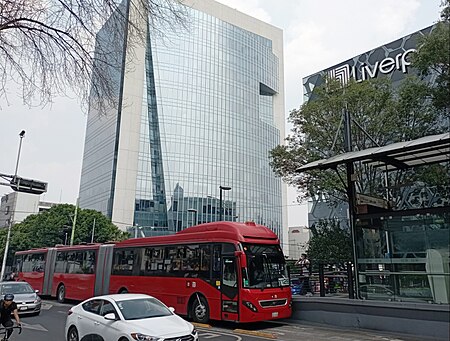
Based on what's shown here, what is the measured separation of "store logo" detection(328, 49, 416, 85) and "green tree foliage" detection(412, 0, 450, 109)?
1399cm

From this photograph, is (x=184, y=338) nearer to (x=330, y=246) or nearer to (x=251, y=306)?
(x=251, y=306)

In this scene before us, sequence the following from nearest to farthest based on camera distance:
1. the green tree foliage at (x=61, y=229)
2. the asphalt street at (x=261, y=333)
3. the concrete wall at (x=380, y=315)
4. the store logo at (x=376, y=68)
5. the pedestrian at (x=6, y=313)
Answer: the pedestrian at (x=6, y=313)
the concrete wall at (x=380, y=315)
the asphalt street at (x=261, y=333)
the store logo at (x=376, y=68)
the green tree foliage at (x=61, y=229)

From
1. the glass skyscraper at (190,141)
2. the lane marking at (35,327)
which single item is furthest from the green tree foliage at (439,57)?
the glass skyscraper at (190,141)

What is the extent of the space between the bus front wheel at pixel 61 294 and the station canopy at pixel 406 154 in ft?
54.0

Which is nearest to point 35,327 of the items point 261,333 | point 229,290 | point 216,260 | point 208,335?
point 208,335

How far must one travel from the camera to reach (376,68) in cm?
3206

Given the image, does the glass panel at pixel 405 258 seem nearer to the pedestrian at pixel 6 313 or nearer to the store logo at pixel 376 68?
the pedestrian at pixel 6 313

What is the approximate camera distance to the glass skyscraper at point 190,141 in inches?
2835

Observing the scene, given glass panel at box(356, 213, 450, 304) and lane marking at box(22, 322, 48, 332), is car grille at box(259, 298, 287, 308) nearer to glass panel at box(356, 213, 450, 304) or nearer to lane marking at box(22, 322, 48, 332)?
glass panel at box(356, 213, 450, 304)

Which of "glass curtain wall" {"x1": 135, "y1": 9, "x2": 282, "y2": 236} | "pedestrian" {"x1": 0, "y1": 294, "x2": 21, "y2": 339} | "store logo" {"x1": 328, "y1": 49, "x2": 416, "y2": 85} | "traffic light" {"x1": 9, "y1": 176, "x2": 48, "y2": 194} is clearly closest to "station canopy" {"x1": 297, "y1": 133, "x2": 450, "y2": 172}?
"traffic light" {"x1": 9, "y1": 176, "x2": 48, "y2": 194}

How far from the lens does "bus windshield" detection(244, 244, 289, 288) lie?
40.9ft

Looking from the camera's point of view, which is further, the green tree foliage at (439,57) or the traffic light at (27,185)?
the green tree foliage at (439,57)

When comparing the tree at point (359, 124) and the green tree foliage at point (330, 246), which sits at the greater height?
the tree at point (359, 124)

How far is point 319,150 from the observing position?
67.2ft
